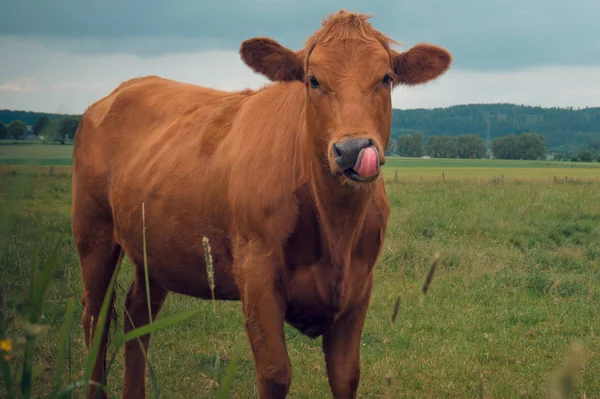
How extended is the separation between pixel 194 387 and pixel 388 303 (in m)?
3.09

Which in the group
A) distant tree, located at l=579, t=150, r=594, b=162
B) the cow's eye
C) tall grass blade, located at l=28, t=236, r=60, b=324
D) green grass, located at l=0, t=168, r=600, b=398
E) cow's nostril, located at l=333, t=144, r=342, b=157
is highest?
the cow's eye

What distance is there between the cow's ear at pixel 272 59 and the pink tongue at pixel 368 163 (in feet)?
3.79

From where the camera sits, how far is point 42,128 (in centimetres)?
Answer: 189

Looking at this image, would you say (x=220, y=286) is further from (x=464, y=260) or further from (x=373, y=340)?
(x=464, y=260)

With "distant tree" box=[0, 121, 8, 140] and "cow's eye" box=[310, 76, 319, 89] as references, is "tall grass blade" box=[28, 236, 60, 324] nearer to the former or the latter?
"distant tree" box=[0, 121, 8, 140]

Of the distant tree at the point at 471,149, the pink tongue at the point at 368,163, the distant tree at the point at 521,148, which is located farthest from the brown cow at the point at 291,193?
the distant tree at the point at 521,148

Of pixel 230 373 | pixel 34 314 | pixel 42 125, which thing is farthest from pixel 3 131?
pixel 230 373

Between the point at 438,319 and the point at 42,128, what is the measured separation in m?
6.71

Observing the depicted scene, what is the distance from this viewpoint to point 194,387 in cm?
617

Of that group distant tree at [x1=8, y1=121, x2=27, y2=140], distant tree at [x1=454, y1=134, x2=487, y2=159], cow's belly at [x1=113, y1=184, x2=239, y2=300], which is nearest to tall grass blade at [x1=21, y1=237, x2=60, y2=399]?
distant tree at [x1=8, y1=121, x2=27, y2=140]

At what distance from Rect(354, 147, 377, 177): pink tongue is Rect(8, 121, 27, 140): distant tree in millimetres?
1589

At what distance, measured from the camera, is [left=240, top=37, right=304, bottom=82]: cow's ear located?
4363 mm

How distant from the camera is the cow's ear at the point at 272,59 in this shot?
172 inches

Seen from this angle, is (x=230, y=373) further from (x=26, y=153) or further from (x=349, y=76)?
(x=349, y=76)
